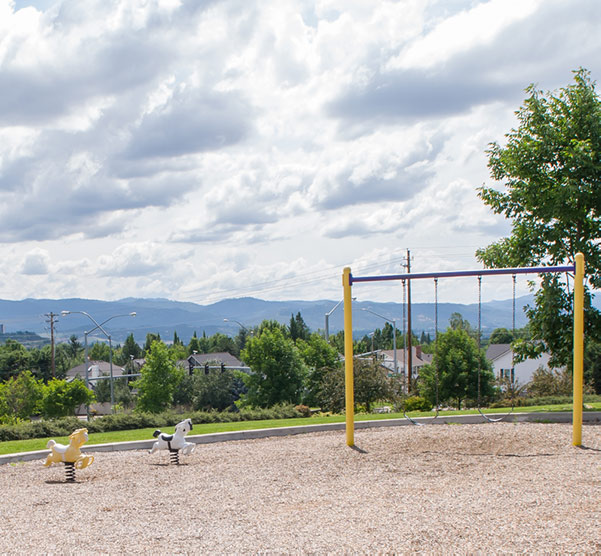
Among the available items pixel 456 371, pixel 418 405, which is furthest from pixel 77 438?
pixel 456 371

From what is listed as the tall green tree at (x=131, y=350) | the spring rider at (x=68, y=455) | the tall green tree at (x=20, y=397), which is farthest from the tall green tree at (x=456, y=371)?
the tall green tree at (x=131, y=350)

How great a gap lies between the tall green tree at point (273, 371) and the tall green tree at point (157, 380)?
35.8ft

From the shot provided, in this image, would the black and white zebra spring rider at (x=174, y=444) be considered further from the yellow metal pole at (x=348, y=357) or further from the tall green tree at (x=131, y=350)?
the tall green tree at (x=131, y=350)

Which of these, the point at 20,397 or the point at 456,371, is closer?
the point at 456,371

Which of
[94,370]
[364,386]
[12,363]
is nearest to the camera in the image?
[364,386]

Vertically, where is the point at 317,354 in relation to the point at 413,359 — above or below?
above

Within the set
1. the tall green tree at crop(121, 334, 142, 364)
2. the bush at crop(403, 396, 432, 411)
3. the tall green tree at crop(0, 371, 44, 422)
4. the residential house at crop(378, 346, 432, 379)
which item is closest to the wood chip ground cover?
the bush at crop(403, 396, 432, 411)

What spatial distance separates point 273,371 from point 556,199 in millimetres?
32165

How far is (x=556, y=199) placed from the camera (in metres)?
16.8

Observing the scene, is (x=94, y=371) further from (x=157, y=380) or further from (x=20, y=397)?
(x=20, y=397)

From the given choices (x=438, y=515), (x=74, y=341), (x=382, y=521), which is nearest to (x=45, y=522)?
(x=382, y=521)

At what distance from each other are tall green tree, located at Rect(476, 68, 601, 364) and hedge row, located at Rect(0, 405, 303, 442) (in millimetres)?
7838

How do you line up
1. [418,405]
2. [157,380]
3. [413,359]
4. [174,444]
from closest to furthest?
[174,444], [418,405], [157,380], [413,359]

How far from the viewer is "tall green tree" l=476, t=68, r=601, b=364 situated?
17.1 meters
